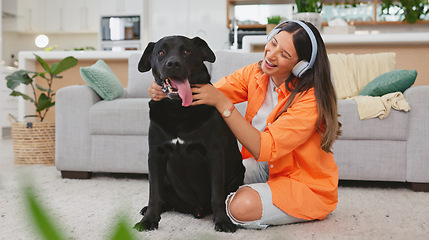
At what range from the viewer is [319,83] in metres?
1.51

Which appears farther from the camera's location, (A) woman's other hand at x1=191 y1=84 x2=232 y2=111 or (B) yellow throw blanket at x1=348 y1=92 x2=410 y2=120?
(B) yellow throw blanket at x1=348 y1=92 x2=410 y2=120

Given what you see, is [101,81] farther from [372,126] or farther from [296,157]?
[372,126]

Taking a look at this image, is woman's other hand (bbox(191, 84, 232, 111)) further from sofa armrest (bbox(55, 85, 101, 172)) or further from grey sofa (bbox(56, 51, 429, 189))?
sofa armrest (bbox(55, 85, 101, 172))

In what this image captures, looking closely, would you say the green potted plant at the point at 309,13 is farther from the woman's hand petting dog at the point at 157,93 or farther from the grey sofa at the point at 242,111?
the woman's hand petting dog at the point at 157,93

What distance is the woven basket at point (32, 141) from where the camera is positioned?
3021mm

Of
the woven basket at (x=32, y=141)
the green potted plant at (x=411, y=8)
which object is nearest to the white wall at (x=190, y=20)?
the green potted plant at (x=411, y=8)

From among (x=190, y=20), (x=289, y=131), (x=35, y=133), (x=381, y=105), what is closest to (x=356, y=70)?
(x=381, y=105)

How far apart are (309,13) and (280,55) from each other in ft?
7.02

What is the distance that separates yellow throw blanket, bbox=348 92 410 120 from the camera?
7.57 feet

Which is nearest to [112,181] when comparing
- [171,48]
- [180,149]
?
[180,149]

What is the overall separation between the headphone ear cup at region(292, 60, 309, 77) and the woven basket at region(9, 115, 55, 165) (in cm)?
216

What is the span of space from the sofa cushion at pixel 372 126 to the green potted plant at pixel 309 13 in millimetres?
1274

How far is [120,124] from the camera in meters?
2.58

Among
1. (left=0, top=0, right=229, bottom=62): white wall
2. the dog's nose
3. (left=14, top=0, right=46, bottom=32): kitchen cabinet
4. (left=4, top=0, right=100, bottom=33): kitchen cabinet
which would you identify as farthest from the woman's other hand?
(left=4, top=0, right=100, bottom=33): kitchen cabinet
